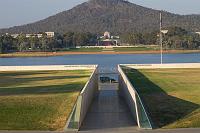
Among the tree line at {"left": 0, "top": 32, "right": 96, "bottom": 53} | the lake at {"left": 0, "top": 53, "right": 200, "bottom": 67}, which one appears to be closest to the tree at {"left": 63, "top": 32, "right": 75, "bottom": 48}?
the tree line at {"left": 0, "top": 32, "right": 96, "bottom": 53}

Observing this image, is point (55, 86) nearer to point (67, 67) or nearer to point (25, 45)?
point (67, 67)

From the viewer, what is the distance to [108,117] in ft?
68.1

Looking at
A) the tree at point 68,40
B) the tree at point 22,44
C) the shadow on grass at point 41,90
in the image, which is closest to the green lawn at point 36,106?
the shadow on grass at point 41,90

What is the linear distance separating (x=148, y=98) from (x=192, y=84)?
23.7ft

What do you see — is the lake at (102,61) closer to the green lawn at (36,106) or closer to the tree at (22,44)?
the tree at (22,44)

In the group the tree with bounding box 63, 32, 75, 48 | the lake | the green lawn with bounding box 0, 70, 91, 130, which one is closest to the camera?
the green lawn with bounding box 0, 70, 91, 130

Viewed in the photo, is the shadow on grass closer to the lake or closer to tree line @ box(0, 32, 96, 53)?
the lake

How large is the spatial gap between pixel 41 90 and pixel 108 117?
791 centimetres

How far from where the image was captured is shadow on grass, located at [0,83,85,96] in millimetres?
26653

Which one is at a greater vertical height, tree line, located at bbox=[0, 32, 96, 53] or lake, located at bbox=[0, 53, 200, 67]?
tree line, located at bbox=[0, 32, 96, 53]

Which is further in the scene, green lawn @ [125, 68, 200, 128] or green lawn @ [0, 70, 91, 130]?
green lawn @ [125, 68, 200, 128]

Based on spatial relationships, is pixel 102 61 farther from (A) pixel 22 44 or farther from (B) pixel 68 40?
(B) pixel 68 40

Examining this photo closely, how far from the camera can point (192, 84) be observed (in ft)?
101

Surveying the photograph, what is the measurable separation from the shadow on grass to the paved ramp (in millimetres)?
1808
